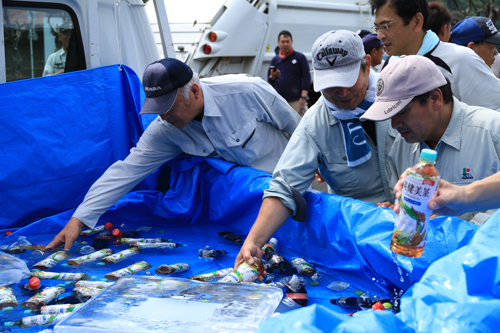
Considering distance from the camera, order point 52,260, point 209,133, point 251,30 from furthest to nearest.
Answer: point 251,30
point 209,133
point 52,260

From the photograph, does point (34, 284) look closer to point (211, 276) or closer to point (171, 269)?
point (171, 269)

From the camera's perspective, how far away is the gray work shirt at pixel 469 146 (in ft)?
6.40

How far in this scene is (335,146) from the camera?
254 cm

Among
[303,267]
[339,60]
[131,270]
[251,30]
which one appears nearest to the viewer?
[339,60]

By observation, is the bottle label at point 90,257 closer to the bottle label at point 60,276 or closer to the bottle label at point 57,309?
the bottle label at point 60,276

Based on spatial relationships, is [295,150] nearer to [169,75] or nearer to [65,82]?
[169,75]

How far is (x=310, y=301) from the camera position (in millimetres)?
2096

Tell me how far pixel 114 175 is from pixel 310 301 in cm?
180

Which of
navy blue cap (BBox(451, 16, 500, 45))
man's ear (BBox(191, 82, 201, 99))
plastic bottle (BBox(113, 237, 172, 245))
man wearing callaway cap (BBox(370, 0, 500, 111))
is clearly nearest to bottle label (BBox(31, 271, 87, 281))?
plastic bottle (BBox(113, 237, 172, 245))

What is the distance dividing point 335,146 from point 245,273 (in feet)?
2.91

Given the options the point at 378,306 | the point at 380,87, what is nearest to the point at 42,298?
the point at 378,306

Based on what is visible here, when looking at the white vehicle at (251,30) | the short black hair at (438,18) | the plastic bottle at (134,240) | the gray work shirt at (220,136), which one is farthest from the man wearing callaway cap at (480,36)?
the white vehicle at (251,30)

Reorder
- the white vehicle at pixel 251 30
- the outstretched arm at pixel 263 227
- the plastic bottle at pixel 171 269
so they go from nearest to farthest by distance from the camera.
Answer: the outstretched arm at pixel 263 227 < the plastic bottle at pixel 171 269 < the white vehicle at pixel 251 30

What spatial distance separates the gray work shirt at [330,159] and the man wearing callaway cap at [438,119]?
419mm
